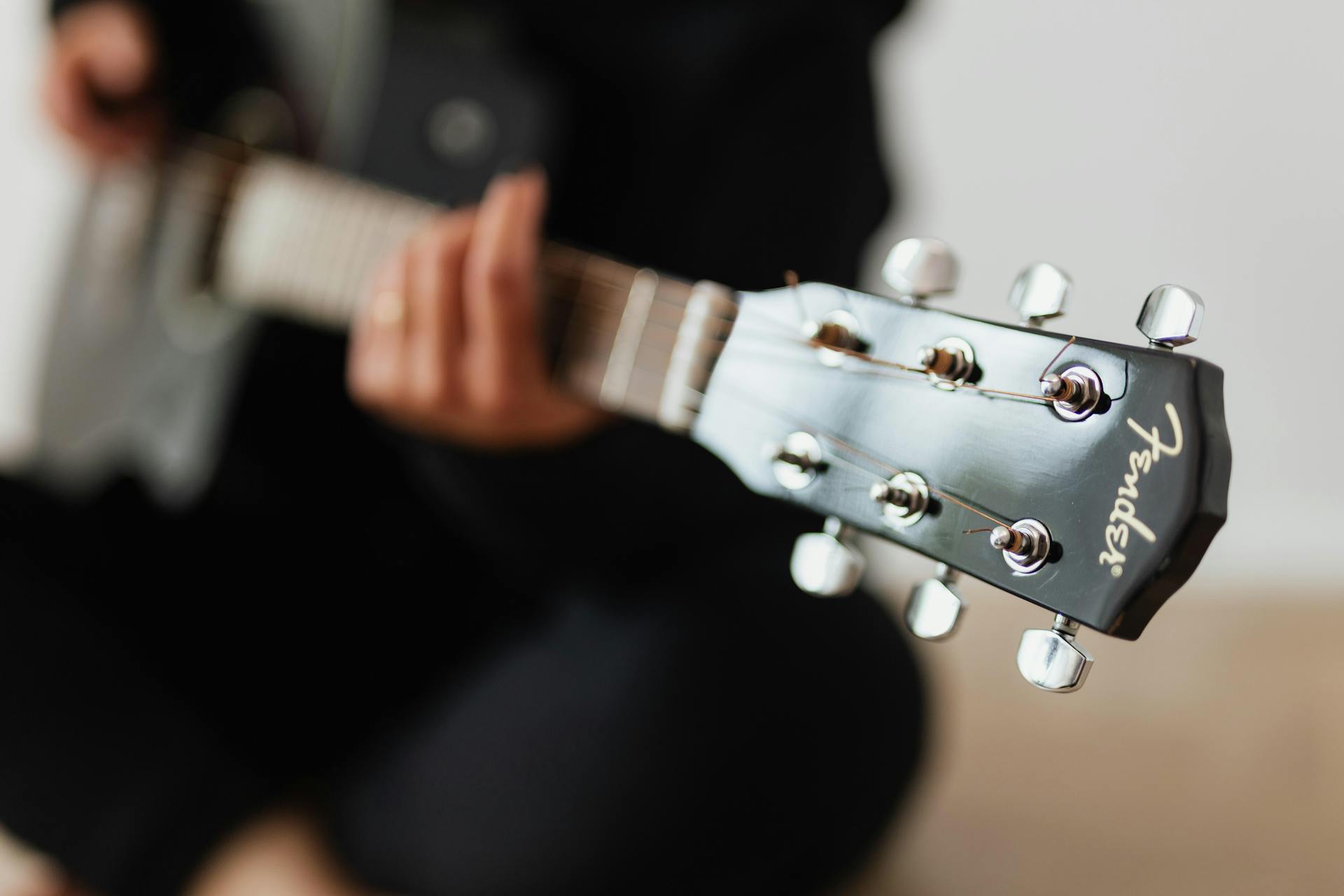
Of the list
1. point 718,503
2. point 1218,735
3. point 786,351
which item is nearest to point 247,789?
point 718,503

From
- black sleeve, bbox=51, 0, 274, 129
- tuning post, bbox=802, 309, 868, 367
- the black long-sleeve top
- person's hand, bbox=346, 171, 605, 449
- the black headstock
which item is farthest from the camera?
black sleeve, bbox=51, 0, 274, 129

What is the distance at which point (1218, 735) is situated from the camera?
87 cm

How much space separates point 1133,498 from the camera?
0.29 m

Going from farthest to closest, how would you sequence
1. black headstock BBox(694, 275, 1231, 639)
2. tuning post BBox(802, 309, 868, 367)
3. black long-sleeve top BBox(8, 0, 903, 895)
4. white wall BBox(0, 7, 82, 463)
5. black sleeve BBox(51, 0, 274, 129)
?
white wall BBox(0, 7, 82, 463) < black sleeve BBox(51, 0, 274, 129) < black long-sleeve top BBox(8, 0, 903, 895) < tuning post BBox(802, 309, 868, 367) < black headstock BBox(694, 275, 1231, 639)

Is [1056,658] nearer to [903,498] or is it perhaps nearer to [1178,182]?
[903,498]

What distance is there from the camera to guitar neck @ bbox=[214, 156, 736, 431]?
1.49 ft

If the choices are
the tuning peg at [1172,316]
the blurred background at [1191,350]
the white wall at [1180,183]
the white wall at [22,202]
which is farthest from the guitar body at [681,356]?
the white wall at [22,202]

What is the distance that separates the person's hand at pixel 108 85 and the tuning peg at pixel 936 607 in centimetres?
80

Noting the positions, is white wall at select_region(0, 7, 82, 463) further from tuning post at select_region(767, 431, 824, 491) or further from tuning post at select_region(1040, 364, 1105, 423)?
tuning post at select_region(1040, 364, 1105, 423)

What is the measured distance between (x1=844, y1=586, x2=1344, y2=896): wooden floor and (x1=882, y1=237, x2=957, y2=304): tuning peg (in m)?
0.50

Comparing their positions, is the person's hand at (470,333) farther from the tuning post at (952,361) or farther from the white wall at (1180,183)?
the white wall at (1180,183)

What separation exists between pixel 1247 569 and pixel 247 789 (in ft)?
3.43

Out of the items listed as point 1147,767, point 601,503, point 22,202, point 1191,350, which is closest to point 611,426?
point 601,503

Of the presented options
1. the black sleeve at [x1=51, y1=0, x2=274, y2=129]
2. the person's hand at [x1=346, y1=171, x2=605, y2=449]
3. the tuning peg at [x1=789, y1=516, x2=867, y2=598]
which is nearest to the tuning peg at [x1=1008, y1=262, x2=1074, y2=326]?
the tuning peg at [x1=789, y1=516, x2=867, y2=598]
